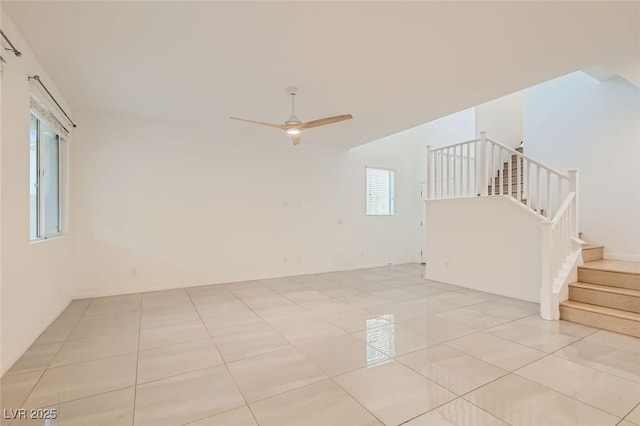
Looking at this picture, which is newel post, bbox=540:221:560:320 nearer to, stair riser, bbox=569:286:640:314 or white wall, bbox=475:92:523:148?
stair riser, bbox=569:286:640:314

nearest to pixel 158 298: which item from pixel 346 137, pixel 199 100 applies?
pixel 199 100

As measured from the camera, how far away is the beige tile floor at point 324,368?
183cm

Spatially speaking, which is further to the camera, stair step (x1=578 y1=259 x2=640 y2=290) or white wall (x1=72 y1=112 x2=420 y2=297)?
white wall (x1=72 y1=112 x2=420 y2=297)

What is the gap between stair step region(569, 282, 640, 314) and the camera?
321cm

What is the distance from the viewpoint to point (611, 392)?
6.64 ft

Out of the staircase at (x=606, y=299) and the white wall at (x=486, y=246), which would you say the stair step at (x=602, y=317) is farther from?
the white wall at (x=486, y=246)

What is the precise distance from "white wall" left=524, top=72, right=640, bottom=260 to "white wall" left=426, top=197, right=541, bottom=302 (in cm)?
164

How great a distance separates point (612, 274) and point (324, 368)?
3772 millimetres

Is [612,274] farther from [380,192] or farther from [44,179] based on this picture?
[44,179]

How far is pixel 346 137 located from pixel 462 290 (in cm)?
357

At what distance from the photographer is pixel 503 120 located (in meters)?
7.93

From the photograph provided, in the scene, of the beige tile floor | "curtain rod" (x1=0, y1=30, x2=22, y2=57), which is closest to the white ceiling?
"curtain rod" (x1=0, y1=30, x2=22, y2=57)

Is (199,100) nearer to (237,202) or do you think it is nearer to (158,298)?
(237,202)

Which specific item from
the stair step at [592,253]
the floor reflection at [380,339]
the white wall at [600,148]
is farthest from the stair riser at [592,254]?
the floor reflection at [380,339]
